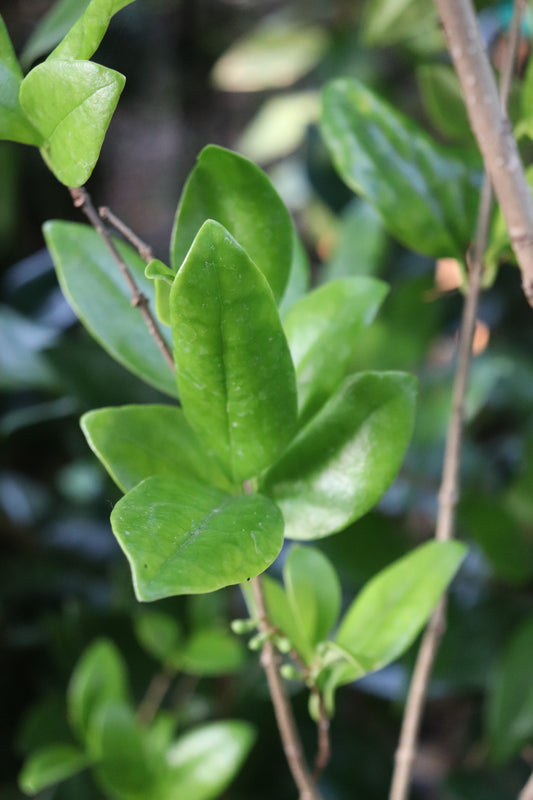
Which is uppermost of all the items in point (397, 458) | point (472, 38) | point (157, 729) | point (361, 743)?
point (472, 38)

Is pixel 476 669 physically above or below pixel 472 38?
below

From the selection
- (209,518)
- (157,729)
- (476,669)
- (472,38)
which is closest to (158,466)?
(209,518)

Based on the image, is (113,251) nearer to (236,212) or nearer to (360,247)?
(236,212)

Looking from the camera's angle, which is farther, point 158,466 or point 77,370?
point 77,370

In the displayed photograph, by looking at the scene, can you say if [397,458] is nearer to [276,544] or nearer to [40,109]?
[276,544]

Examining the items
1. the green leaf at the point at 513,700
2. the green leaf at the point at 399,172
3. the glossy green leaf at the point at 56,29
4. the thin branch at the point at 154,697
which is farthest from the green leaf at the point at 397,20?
the thin branch at the point at 154,697

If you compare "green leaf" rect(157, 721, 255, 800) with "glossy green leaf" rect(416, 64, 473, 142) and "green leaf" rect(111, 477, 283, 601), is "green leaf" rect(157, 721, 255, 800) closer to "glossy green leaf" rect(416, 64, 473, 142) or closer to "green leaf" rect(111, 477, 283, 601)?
"green leaf" rect(111, 477, 283, 601)

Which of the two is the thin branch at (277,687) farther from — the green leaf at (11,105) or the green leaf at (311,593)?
the green leaf at (11,105)
